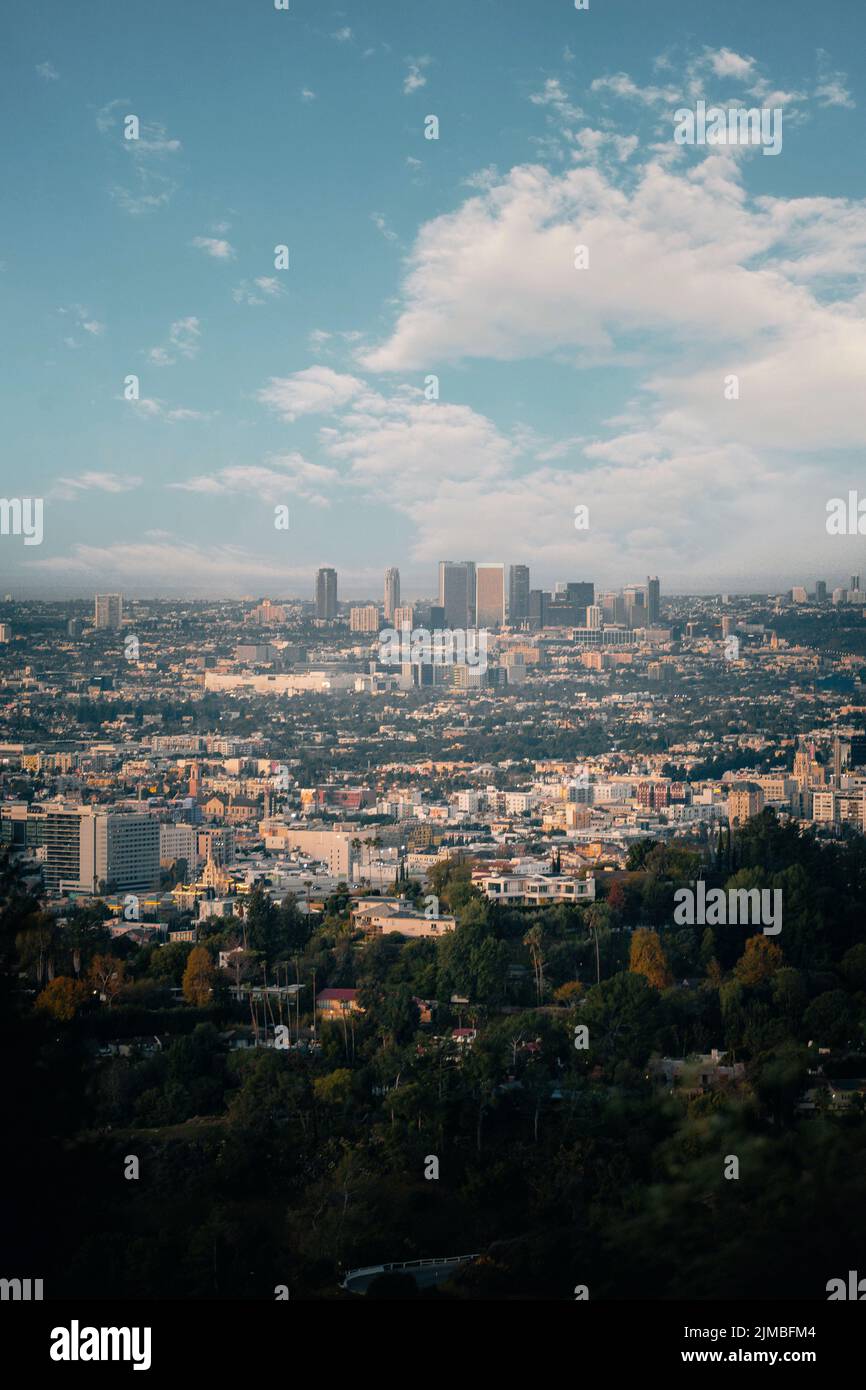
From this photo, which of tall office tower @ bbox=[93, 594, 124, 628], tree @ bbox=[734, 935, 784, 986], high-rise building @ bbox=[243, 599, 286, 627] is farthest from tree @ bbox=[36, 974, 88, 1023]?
high-rise building @ bbox=[243, 599, 286, 627]

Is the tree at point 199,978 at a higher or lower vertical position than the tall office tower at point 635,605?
lower

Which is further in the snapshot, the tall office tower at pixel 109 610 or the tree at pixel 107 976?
the tall office tower at pixel 109 610

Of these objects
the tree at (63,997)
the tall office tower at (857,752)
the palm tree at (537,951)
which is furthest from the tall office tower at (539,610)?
the tree at (63,997)

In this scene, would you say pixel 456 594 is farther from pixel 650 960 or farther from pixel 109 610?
pixel 650 960

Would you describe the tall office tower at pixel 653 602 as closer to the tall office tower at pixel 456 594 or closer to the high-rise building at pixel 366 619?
the tall office tower at pixel 456 594

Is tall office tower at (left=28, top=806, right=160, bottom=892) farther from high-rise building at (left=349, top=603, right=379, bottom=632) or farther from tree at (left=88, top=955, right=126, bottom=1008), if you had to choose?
high-rise building at (left=349, top=603, right=379, bottom=632)
